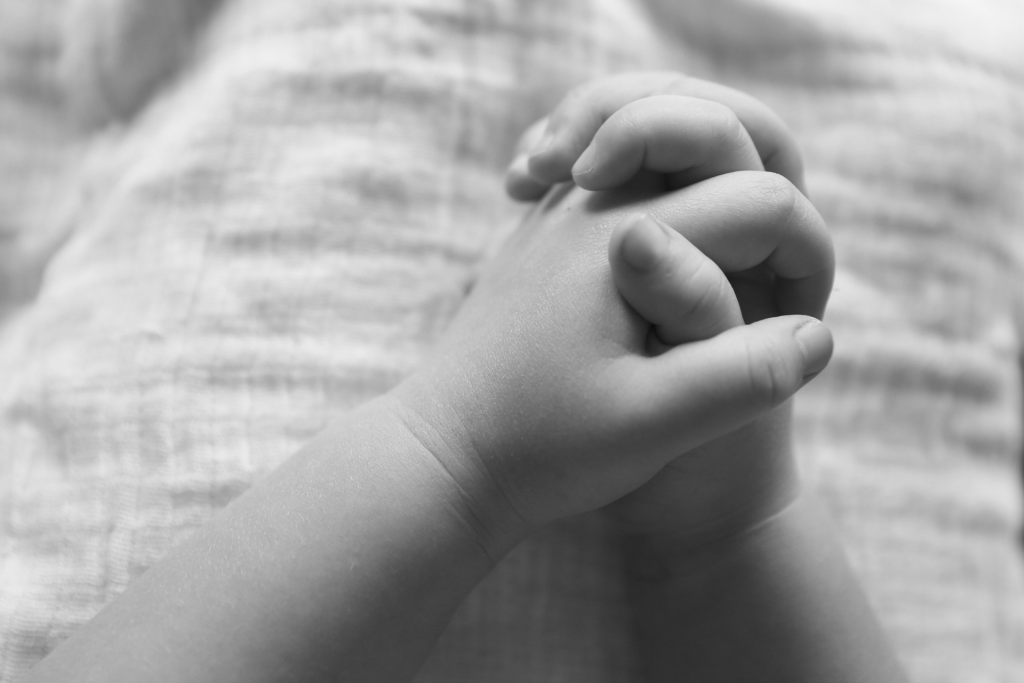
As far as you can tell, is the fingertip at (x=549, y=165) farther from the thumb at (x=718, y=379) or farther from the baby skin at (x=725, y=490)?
the thumb at (x=718, y=379)

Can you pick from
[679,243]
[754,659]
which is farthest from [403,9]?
[754,659]

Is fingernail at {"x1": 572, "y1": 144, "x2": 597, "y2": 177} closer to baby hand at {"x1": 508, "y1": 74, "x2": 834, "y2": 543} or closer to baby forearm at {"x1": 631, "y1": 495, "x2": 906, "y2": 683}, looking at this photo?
baby hand at {"x1": 508, "y1": 74, "x2": 834, "y2": 543}

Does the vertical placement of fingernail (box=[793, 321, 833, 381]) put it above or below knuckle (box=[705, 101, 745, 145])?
below

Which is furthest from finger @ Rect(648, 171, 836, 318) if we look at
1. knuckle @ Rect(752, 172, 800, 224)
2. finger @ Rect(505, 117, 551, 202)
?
finger @ Rect(505, 117, 551, 202)

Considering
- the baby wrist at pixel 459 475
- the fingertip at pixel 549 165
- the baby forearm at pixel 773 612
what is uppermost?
the fingertip at pixel 549 165

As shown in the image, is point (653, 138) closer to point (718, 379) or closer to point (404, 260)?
point (718, 379)

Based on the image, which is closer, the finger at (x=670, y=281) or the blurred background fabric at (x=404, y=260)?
the finger at (x=670, y=281)

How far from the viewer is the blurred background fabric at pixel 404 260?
623 millimetres

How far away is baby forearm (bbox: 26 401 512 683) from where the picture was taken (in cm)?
48

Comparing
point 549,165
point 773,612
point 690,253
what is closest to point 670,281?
point 690,253

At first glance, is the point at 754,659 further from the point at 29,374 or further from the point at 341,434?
the point at 29,374

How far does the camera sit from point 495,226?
0.71 m

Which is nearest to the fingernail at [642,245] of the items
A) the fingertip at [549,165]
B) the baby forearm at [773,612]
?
the fingertip at [549,165]

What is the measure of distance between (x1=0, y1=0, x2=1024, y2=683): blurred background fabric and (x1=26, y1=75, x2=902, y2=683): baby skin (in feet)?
0.31
